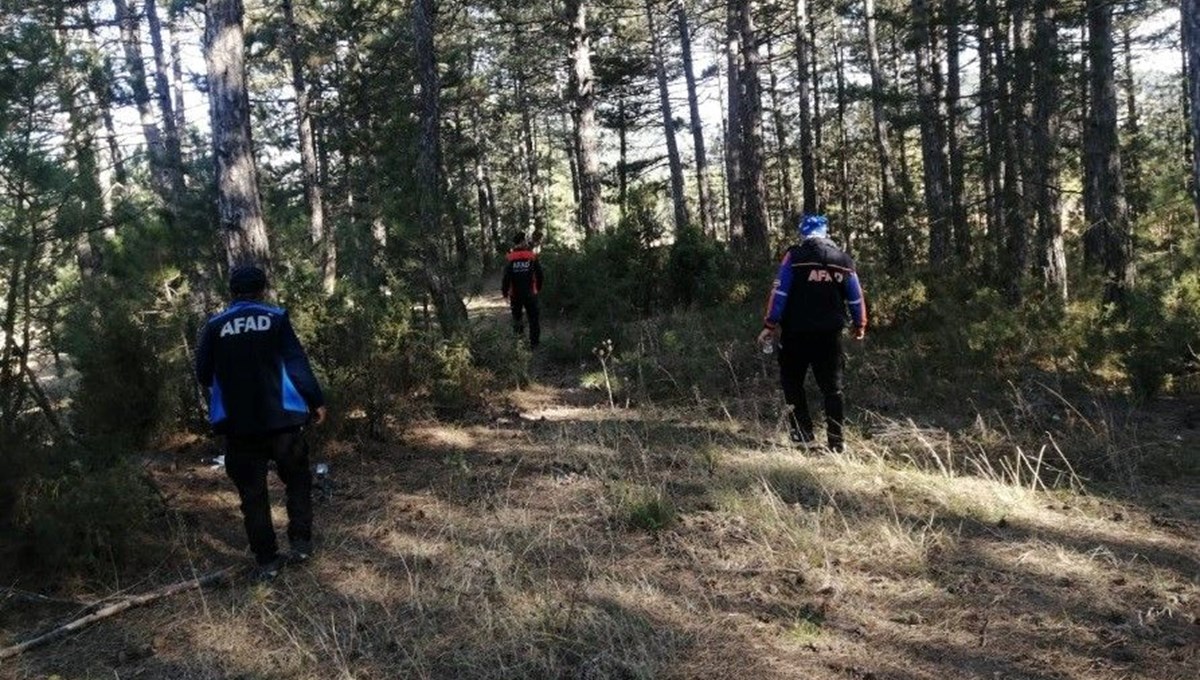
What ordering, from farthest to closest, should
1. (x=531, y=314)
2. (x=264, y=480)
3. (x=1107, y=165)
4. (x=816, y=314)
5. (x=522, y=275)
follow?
(x=531, y=314) < (x=522, y=275) < (x=1107, y=165) < (x=816, y=314) < (x=264, y=480)

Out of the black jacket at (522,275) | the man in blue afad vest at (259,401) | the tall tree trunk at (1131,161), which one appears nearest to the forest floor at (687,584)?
the man in blue afad vest at (259,401)

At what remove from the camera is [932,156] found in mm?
16141

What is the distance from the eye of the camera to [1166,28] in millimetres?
23688

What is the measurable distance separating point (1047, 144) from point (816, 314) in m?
6.81

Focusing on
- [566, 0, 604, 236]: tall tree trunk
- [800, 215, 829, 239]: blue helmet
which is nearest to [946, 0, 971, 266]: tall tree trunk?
[800, 215, 829, 239]: blue helmet

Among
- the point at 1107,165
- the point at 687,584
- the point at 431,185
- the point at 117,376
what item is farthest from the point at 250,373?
the point at 1107,165

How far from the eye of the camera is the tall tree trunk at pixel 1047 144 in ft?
33.1

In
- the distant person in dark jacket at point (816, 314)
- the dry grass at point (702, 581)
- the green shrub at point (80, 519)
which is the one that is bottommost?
the dry grass at point (702, 581)

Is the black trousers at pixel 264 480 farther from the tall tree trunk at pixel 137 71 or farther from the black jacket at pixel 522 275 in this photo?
the tall tree trunk at pixel 137 71

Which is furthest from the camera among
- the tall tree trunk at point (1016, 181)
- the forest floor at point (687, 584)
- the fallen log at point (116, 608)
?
the tall tree trunk at point (1016, 181)

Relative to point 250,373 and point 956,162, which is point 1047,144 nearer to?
point 956,162

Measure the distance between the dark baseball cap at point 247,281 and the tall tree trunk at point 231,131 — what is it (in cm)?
195

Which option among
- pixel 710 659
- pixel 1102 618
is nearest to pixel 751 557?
pixel 710 659

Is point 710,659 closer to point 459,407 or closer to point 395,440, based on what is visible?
point 395,440
